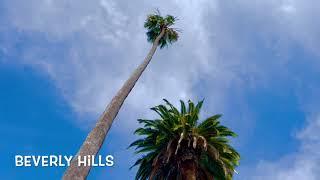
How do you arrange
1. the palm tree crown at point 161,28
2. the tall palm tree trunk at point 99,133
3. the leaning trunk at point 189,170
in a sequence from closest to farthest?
the tall palm tree trunk at point 99,133 < the leaning trunk at point 189,170 < the palm tree crown at point 161,28

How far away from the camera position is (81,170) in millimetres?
19219

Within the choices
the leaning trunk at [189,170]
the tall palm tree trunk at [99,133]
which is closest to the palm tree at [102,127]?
the tall palm tree trunk at [99,133]

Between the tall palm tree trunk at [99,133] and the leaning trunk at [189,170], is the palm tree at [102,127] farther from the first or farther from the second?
the leaning trunk at [189,170]

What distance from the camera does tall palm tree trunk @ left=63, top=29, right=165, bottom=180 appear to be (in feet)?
63.0

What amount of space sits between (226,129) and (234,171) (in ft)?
9.13

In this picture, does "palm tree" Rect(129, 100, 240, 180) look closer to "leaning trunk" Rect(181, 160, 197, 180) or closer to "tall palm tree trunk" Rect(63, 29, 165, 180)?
"leaning trunk" Rect(181, 160, 197, 180)

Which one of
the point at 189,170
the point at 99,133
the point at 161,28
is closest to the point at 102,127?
the point at 99,133

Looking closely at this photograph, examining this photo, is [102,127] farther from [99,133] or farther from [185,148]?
[185,148]

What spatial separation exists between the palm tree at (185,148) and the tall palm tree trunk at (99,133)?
19.0 feet

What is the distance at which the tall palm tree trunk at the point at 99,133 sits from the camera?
63.0 feet

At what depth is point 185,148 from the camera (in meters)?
34.0

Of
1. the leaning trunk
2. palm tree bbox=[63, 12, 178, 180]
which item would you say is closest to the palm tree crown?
palm tree bbox=[63, 12, 178, 180]

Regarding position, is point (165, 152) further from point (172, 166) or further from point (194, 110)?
point (194, 110)

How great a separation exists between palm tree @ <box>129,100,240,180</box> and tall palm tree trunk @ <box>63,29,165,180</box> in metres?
5.81
